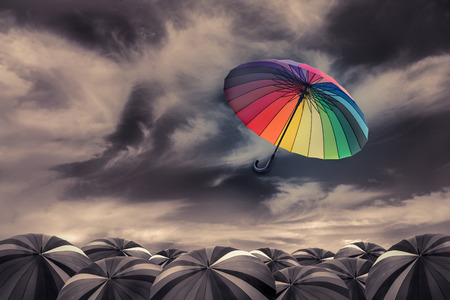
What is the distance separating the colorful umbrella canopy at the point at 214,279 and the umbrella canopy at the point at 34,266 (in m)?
4.27

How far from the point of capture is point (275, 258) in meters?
18.4

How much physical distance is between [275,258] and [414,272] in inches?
352

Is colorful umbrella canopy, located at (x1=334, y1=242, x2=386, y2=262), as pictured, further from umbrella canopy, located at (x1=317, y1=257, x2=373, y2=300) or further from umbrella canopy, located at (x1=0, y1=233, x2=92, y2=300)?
umbrella canopy, located at (x1=0, y1=233, x2=92, y2=300)

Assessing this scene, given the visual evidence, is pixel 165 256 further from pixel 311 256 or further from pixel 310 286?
pixel 310 286

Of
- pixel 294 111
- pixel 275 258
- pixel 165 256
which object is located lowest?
pixel 275 258

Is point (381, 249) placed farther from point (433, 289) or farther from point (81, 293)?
point (81, 293)

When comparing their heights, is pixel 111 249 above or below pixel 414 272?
above

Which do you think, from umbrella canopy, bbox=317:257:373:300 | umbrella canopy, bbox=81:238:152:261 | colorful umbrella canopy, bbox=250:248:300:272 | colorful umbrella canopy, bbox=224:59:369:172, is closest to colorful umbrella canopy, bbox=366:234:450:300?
umbrella canopy, bbox=317:257:373:300

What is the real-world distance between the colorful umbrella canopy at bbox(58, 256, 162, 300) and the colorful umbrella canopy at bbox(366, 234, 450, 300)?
684 centimetres

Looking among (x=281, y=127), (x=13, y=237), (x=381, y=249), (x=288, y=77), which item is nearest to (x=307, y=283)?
(x=281, y=127)

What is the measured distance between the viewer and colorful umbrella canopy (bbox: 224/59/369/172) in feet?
49.1

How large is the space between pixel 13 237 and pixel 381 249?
60.1ft

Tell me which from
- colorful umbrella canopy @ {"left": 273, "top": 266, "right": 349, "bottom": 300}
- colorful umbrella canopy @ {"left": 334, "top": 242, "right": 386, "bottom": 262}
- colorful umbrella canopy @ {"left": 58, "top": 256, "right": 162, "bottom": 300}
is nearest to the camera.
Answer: colorful umbrella canopy @ {"left": 58, "top": 256, "right": 162, "bottom": 300}

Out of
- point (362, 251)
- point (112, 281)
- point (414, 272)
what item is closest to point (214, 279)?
point (112, 281)
